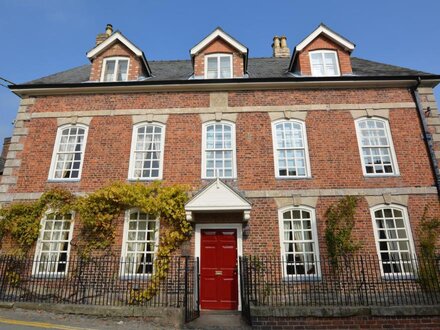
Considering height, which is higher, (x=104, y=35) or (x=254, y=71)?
(x=104, y=35)

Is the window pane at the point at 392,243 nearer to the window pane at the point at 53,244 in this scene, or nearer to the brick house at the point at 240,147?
the brick house at the point at 240,147

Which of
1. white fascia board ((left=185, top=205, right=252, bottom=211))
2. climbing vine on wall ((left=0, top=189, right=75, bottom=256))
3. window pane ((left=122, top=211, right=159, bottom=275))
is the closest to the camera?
white fascia board ((left=185, top=205, right=252, bottom=211))

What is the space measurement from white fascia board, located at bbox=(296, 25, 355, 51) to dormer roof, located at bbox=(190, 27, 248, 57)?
2.51 metres

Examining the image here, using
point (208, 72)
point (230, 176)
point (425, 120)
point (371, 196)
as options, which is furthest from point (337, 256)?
point (208, 72)

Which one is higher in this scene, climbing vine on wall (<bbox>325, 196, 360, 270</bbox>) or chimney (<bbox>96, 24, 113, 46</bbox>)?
chimney (<bbox>96, 24, 113, 46</bbox>)

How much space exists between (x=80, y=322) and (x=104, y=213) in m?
3.62

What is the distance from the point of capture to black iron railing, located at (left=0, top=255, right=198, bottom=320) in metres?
9.12

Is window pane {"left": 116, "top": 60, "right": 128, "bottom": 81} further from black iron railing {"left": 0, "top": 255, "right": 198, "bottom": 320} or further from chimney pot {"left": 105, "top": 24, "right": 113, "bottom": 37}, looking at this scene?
black iron railing {"left": 0, "top": 255, "right": 198, "bottom": 320}

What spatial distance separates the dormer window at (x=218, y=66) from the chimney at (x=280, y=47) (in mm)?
6589

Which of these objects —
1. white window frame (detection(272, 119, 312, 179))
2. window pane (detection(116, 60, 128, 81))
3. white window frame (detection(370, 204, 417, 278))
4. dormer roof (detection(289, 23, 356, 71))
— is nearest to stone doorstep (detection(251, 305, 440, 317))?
white window frame (detection(370, 204, 417, 278))

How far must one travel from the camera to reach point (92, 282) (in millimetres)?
9508

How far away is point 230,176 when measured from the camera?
1075 cm

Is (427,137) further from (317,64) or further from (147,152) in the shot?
(147,152)

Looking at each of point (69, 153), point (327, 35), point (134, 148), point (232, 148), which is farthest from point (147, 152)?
point (327, 35)
